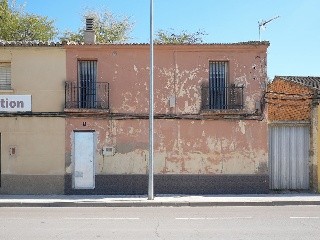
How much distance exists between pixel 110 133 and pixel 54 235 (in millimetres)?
7980

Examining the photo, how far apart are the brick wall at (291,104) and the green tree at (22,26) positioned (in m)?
18.6

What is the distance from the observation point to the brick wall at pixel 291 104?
16.8 metres

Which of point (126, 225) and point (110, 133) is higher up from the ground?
point (110, 133)

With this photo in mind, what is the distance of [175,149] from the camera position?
16172 millimetres

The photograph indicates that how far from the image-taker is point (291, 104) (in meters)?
17.3

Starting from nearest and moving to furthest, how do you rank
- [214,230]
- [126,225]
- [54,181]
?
[214,230] → [126,225] → [54,181]

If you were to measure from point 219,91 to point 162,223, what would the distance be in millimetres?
7590

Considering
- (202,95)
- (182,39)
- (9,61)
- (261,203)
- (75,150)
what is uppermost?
(182,39)

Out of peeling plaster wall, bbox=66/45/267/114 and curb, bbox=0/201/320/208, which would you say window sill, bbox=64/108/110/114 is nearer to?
peeling plaster wall, bbox=66/45/267/114

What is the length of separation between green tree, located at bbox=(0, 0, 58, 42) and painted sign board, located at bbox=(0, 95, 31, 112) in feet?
44.7

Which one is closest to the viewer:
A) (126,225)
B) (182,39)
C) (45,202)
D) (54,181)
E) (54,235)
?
(54,235)

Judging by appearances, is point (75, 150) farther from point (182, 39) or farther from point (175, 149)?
point (182, 39)

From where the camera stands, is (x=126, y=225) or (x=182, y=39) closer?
(x=126, y=225)

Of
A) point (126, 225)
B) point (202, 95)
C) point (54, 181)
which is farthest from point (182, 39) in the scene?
point (126, 225)
